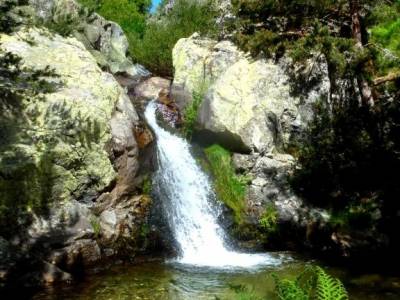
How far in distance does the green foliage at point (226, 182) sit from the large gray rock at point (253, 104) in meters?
0.56

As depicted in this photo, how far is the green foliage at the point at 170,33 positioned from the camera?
28.1 meters

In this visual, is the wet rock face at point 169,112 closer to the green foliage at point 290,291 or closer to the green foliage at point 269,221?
the green foliage at point 269,221

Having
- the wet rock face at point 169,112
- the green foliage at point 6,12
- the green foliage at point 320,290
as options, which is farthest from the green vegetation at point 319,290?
the wet rock face at point 169,112

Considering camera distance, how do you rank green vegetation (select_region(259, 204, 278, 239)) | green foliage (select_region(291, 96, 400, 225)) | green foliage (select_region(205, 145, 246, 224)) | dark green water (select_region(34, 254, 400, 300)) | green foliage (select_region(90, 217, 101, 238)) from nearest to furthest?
dark green water (select_region(34, 254, 400, 300)), green foliage (select_region(90, 217, 101, 238)), green foliage (select_region(291, 96, 400, 225)), green vegetation (select_region(259, 204, 278, 239)), green foliage (select_region(205, 145, 246, 224))

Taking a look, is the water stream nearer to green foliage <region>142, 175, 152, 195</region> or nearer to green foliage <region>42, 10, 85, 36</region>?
green foliage <region>142, 175, 152, 195</region>

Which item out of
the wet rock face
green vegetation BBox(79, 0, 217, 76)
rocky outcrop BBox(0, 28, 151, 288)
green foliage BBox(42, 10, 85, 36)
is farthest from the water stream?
green vegetation BBox(79, 0, 217, 76)

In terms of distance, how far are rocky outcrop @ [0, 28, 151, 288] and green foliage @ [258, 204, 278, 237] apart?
350cm

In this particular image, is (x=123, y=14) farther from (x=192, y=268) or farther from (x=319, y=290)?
(x=319, y=290)

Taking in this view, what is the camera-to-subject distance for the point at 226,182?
15883 millimetres

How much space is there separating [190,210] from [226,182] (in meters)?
1.55

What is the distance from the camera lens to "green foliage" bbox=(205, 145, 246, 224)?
1541cm

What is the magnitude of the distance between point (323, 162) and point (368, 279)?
433 cm

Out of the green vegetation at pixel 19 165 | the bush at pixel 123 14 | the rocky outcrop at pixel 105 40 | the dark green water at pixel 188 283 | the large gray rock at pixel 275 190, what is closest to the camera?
the dark green water at pixel 188 283

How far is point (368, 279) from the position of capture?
1166 centimetres
